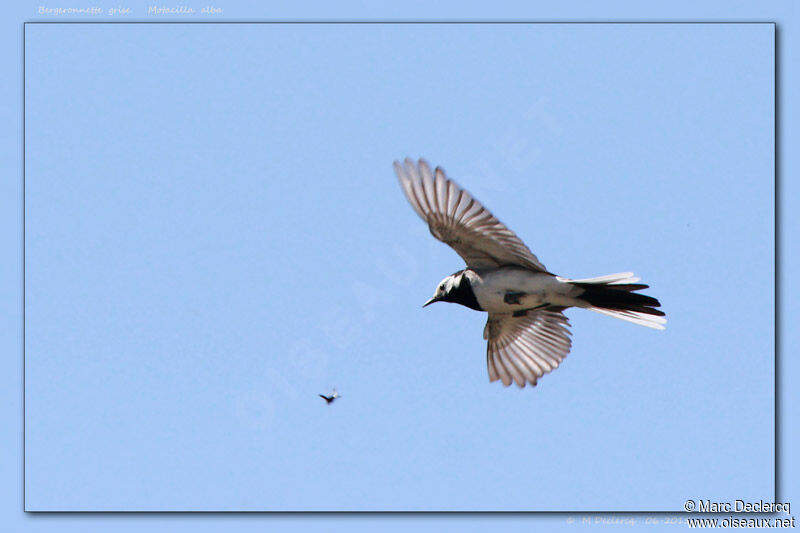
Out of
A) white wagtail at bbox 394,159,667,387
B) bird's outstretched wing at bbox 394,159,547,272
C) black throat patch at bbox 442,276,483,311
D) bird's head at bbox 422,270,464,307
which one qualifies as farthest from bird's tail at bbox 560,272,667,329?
bird's head at bbox 422,270,464,307

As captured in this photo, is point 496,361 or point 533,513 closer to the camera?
point 533,513

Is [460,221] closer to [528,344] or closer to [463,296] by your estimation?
[463,296]

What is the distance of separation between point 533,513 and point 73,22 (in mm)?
5220

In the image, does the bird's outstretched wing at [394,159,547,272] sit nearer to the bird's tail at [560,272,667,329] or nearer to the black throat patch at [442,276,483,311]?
the black throat patch at [442,276,483,311]

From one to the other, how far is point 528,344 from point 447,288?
45.7 inches

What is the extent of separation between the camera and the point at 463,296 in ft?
29.9

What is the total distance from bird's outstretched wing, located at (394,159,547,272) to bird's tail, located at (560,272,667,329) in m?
0.43

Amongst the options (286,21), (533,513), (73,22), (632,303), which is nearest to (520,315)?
(632,303)

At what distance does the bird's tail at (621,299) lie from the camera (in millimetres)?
8406

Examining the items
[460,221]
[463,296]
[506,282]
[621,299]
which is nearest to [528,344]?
[463,296]

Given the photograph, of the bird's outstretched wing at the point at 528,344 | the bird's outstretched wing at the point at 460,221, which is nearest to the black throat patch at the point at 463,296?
the bird's outstretched wing at the point at 460,221

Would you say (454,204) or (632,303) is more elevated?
(454,204)

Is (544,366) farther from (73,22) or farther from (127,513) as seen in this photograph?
(73,22)

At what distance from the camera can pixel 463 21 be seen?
8.69 metres
